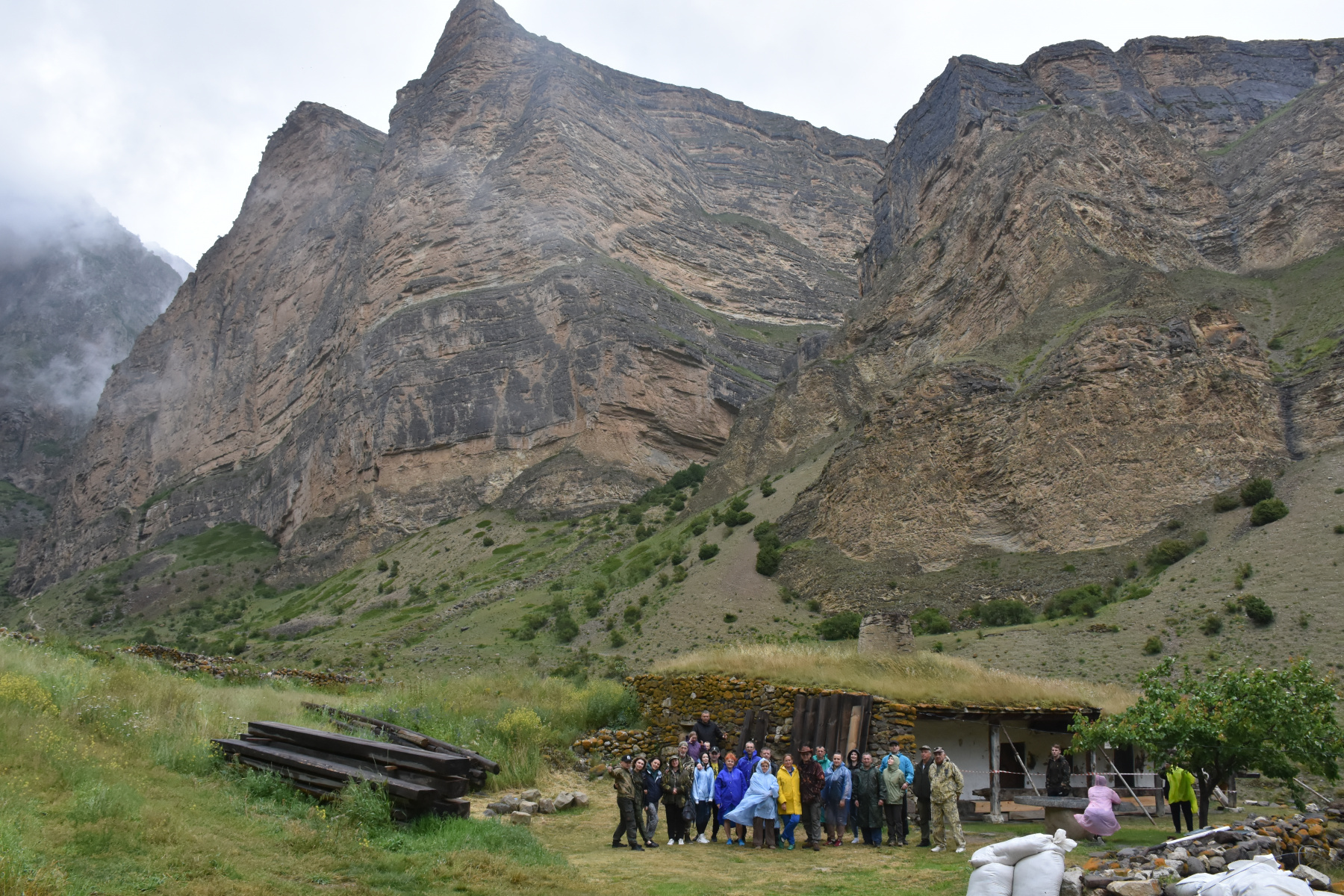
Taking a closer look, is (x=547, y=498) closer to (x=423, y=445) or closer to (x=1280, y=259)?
(x=423, y=445)

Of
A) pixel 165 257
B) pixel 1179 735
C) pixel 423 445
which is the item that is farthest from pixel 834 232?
pixel 165 257

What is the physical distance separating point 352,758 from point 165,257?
645 ft

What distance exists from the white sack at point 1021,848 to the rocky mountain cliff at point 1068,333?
26545 millimetres

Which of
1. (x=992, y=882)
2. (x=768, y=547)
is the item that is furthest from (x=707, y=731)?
(x=768, y=547)

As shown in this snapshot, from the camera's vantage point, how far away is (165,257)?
593 feet

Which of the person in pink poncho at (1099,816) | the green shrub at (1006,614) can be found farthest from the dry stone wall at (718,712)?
the green shrub at (1006,614)

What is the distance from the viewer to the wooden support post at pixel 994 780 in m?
15.8

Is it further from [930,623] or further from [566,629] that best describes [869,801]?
[566,629]

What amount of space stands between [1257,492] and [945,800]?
24.5m

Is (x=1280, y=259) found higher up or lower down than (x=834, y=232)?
lower down

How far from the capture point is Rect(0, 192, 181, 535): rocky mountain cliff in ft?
406

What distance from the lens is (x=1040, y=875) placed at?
27.4 ft

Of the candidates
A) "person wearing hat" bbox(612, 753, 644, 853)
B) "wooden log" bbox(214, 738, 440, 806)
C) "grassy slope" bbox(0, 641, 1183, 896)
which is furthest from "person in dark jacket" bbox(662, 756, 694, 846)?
"wooden log" bbox(214, 738, 440, 806)

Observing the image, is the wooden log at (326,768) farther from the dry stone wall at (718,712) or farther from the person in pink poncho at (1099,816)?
the person in pink poncho at (1099,816)
